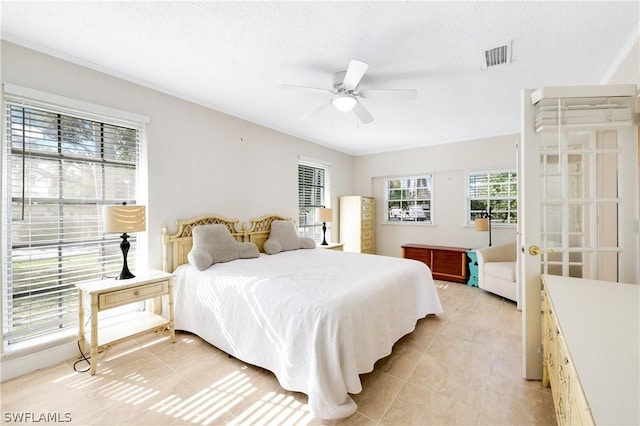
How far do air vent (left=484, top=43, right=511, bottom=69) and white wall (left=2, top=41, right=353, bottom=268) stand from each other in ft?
9.88

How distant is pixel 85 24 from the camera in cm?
197

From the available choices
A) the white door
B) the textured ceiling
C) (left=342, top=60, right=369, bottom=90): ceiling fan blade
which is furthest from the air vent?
(left=342, top=60, right=369, bottom=90): ceiling fan blade

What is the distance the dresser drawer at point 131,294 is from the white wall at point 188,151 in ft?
1.61

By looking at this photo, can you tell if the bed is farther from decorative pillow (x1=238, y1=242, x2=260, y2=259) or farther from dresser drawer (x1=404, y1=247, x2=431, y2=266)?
dresser drawer (x1=404, y1=247, x2=431, y2=266)

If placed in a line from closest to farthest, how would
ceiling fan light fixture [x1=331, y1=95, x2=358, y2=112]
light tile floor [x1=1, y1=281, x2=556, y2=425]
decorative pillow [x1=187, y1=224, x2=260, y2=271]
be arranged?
light tile floor [x1=1, y1=281, x2=556, y2=425]
ceiling fan light fixture [x1=331, y1=95, x2=358, y2=112]
decorative pillow [x1=187, y1=224, x2=260, y2=271]

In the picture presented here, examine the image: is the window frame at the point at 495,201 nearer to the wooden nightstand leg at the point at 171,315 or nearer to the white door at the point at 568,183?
the white door at the point at 568,183

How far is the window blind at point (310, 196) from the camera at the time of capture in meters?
5.14

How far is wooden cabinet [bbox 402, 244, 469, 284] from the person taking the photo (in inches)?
185

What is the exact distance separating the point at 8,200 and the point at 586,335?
3667mm

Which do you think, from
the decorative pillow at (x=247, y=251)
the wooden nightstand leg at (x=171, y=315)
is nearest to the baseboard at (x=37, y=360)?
the wooden nightstand leg at (x=171, y=315)

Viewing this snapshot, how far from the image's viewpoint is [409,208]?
5879mm

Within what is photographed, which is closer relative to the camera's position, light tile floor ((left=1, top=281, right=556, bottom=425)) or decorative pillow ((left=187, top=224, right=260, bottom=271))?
light tile floor ((left=1, top=281, right=556, bottom=425))

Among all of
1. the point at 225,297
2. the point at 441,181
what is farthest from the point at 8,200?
the point at 441,181

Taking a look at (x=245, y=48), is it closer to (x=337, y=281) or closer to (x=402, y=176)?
(x=337, y=281)
